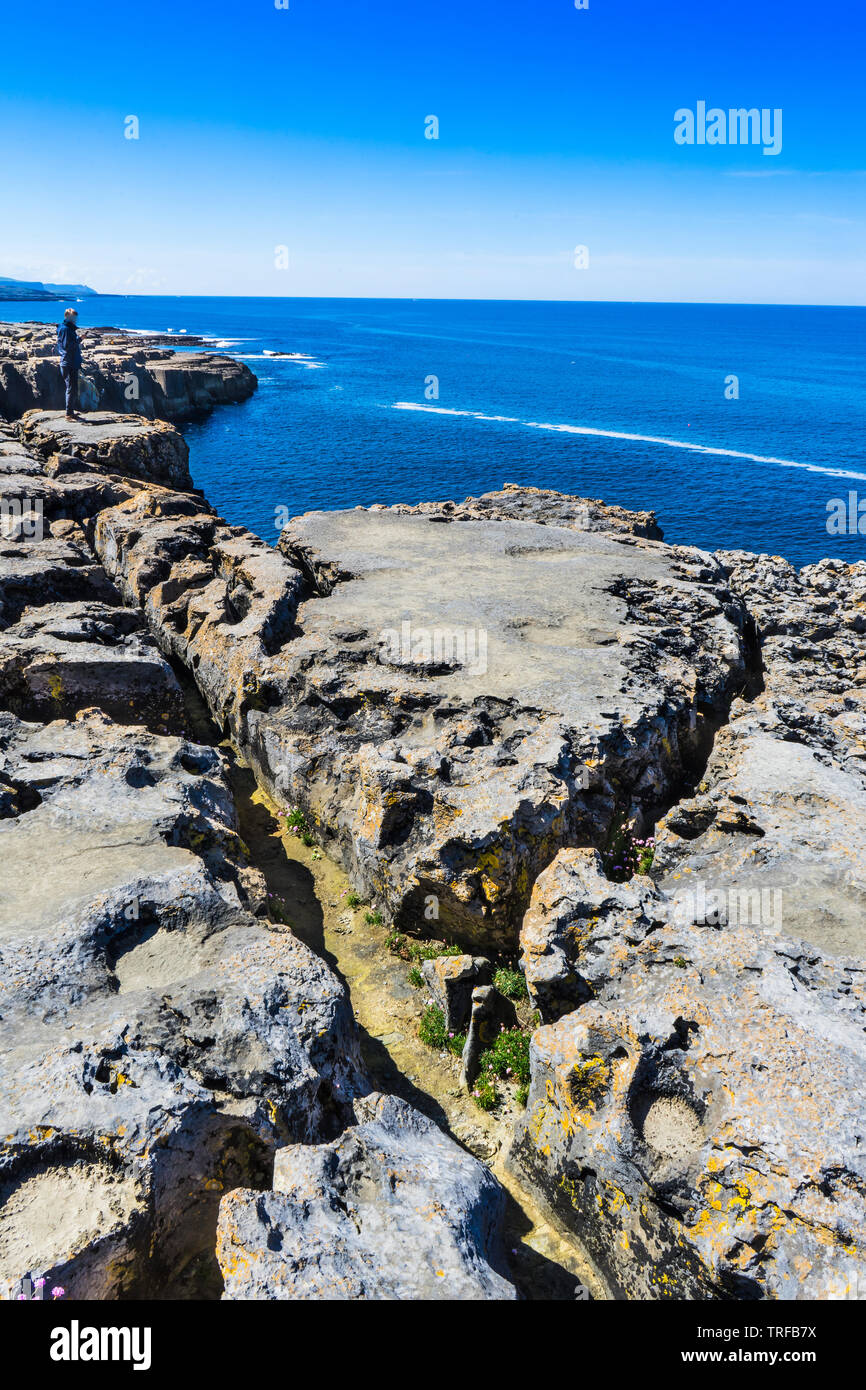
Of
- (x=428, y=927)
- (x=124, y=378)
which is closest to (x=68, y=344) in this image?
(x=428, y=927)

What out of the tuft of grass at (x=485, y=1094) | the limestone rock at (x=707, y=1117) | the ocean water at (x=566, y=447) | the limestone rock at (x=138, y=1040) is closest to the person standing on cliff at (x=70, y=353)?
the ocean water at (x=566, y=447)

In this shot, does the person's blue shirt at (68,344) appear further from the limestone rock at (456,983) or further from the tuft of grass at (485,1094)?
the tuft of grass at (485,1094)

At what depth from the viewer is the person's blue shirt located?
4044 centimetres

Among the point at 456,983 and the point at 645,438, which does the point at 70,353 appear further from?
the point at 645,438

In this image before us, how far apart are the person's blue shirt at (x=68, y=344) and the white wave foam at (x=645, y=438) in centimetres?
7496

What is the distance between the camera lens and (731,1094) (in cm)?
971

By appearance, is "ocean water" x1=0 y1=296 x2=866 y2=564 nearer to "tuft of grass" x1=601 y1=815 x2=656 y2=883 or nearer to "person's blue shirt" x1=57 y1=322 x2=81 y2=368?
"person's blue shirt" x1=57 y1=322 x2=81 y2=368

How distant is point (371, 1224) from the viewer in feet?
27.4

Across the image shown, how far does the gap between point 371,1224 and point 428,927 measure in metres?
7.87

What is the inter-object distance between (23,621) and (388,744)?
12.6 meters

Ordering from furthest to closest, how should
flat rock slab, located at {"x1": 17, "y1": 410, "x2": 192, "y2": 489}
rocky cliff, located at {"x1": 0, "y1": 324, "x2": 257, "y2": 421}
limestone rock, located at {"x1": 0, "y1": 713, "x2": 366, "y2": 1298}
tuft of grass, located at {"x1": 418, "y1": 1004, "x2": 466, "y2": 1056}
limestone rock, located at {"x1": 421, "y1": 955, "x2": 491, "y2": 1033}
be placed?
rocky cliff, located at {"x1": 0, "y1": 324, "x2": 257, "y2": 421}, flat rock slab, located at {"x1": 17, "y1": 410, "x2": 192, "y2": 489}, limestone rock, located at {"x1": 421, "y1": 955, "x2": 491, "y2": 1033}, tuft of grass, located at {"x1": 418, "y1": 1004, "x2": 466, "y2": 1056}, limestone rock, located at {"x1": 0, "y1": 713, "x2": 366, "y2": 1298}

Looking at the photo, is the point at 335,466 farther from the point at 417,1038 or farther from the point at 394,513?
the point at 417,1038

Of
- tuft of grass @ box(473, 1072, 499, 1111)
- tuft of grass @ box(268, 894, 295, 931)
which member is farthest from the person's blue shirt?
tuft of grass @ box(473, 1072, 499, 1111)

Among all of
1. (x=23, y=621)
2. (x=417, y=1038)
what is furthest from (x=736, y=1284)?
(x=23, y=621)
